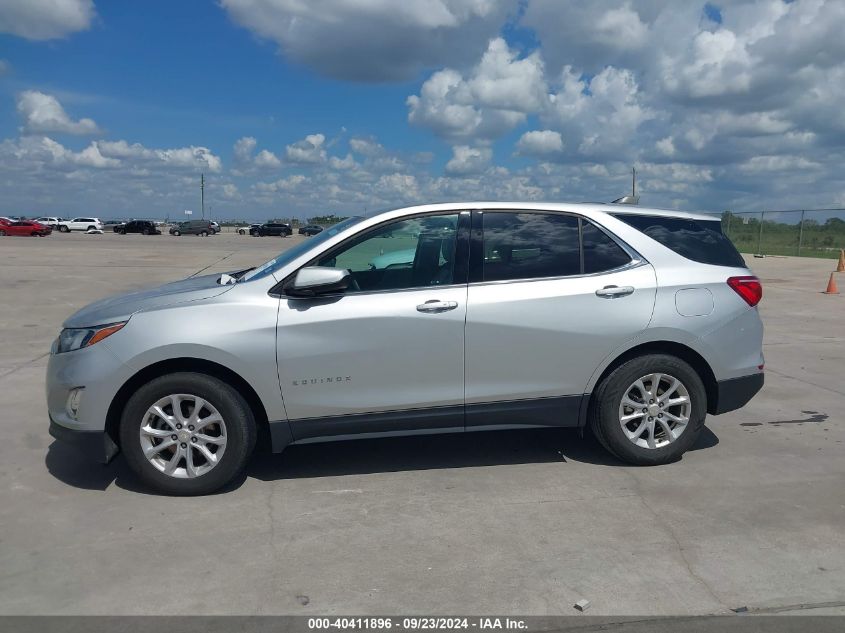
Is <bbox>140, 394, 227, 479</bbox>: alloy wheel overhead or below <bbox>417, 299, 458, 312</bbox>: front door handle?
below

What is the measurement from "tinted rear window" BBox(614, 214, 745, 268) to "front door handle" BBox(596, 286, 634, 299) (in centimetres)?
50

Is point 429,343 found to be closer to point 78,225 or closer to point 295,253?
point 295,253

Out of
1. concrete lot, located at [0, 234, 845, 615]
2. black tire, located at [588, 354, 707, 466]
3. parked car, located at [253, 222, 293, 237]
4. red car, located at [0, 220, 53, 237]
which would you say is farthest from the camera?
parked car, located at [253, 222, 293, 237]

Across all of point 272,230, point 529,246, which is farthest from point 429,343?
point 272,230

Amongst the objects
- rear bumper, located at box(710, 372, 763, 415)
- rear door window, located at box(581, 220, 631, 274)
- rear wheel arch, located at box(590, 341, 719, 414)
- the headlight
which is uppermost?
rear door window, located at box(581, 220, 631, 274)

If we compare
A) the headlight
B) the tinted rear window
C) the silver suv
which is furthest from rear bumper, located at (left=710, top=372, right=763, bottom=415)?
the headlight

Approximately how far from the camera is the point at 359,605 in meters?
3.23

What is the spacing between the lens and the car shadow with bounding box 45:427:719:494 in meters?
4.86

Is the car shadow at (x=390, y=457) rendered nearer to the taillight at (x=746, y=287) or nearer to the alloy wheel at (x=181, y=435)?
the alloy wheel at (x=181, y=435)

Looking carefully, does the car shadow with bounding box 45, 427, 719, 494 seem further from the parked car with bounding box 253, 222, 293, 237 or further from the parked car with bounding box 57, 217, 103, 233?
the parked car with bounding box 57, 217, 103, 233

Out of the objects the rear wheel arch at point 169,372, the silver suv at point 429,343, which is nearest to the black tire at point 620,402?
the silver suv at point 429,343

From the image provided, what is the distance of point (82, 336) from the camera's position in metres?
4.43

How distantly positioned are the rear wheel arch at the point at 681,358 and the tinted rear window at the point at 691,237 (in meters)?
0.65

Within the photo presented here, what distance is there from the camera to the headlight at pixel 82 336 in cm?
436
